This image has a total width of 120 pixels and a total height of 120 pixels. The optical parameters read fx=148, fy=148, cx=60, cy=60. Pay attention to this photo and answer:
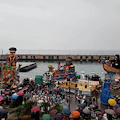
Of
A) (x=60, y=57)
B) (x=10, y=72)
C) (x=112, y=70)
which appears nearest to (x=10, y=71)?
(x=10, y=72)

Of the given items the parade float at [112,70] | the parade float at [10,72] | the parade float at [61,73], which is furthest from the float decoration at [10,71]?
the parade float at [112,70]

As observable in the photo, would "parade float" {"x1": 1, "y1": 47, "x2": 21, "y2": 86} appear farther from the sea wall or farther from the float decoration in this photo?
the sea wall

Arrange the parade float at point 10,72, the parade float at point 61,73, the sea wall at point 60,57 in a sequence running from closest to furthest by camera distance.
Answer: the parade float at point 10,72 → the parade float at point 61,73 → the sea wall at point 60,57

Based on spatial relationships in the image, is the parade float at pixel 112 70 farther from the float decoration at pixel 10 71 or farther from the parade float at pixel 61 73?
the float decoration at pixel 10 71

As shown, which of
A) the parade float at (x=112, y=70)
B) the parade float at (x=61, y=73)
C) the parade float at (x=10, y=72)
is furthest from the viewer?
Answer: the parade float at (x=61, y=73)

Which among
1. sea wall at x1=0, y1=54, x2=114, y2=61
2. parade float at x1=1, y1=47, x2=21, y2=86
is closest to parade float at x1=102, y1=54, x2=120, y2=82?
parade float at x1=1, y1=47, x2=21, y2=86

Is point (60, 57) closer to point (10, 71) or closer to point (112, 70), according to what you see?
point (112, 70)

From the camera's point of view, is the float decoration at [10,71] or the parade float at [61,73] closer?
the float decoration at [10,71]

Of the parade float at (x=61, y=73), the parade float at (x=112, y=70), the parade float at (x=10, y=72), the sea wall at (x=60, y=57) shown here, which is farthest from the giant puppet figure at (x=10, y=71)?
the sea wall at (x=60, y=57)

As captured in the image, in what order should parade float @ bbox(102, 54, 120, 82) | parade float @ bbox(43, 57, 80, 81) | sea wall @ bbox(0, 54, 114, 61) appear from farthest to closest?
sea wall @ bbox(0, 54, 114, 61), parade float @ bbox(43, 57, 80, 81), parade float @ bbox(102, 54, 120, 82)

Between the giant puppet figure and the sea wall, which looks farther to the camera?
the sea wall

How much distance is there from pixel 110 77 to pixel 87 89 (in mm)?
6593

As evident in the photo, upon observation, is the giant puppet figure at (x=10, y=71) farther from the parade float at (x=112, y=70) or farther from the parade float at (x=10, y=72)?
the parade float at (x=112, y=70)

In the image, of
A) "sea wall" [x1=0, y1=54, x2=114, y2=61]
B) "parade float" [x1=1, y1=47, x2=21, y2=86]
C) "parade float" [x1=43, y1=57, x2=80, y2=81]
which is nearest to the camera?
"parade float" [x1=1, y1=47, x2=21, y2=86]
